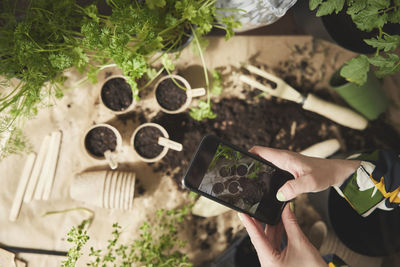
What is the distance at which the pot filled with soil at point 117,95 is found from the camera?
1.16 metres

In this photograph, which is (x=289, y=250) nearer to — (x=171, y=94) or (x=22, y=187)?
(x=171, y=94)

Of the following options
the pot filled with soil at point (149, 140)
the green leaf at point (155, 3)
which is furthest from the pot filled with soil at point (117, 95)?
the green leaf at point (155, 3)

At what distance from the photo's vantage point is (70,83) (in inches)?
48.3

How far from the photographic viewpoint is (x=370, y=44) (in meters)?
0.81

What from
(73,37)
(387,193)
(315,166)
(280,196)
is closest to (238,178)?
(280,196)

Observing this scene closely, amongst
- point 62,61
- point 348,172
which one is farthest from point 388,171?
point 62,61

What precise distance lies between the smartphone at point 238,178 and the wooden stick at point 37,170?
689 millimetres

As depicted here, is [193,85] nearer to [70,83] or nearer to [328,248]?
[70,83]

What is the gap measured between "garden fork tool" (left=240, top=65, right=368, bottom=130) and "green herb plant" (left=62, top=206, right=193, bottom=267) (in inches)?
23.6

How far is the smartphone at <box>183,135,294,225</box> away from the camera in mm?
908

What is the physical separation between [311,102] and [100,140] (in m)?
0.88

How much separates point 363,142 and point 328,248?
0.50 metres

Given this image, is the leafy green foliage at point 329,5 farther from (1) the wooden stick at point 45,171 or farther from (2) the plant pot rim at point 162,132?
(1) the wooden stick at point 45,171

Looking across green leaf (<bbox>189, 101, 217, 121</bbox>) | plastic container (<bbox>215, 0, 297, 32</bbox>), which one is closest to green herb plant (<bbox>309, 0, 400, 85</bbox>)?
plastic container (<bbox>215, 0, 297, 32</bbox>)
